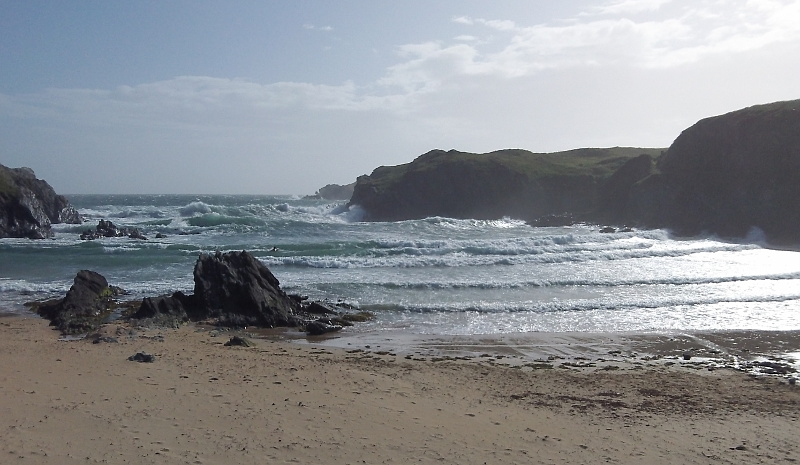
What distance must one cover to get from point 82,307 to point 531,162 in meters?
72.0

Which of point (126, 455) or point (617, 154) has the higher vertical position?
point (617, 154)

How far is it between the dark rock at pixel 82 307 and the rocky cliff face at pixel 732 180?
3917cm

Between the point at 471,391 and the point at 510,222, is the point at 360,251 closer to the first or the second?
the point at 471,391

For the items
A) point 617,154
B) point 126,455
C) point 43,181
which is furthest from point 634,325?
point 617,154

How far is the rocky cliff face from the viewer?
41094 mm

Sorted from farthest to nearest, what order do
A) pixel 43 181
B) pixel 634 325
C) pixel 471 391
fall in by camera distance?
pixel 43 181, pixel 634 325, pixel 471 391

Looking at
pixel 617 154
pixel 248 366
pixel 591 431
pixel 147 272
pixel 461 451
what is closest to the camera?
pixel 461 451

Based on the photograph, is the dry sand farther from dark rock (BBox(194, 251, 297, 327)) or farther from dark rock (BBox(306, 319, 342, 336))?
dark rock (BBox(194, 251, 297, 327))

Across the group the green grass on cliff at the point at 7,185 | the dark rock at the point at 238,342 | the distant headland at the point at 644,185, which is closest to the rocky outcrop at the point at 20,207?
the green grass on cliff at the point at 7,185

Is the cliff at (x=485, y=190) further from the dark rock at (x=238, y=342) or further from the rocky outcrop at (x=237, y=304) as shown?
the dark rock at (x=238, y=342)

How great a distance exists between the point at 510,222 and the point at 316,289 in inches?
1749

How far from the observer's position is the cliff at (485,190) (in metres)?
70.5

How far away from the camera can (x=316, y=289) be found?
22.7 meters

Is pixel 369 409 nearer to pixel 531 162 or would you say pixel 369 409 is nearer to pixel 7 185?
pixel 7 185
